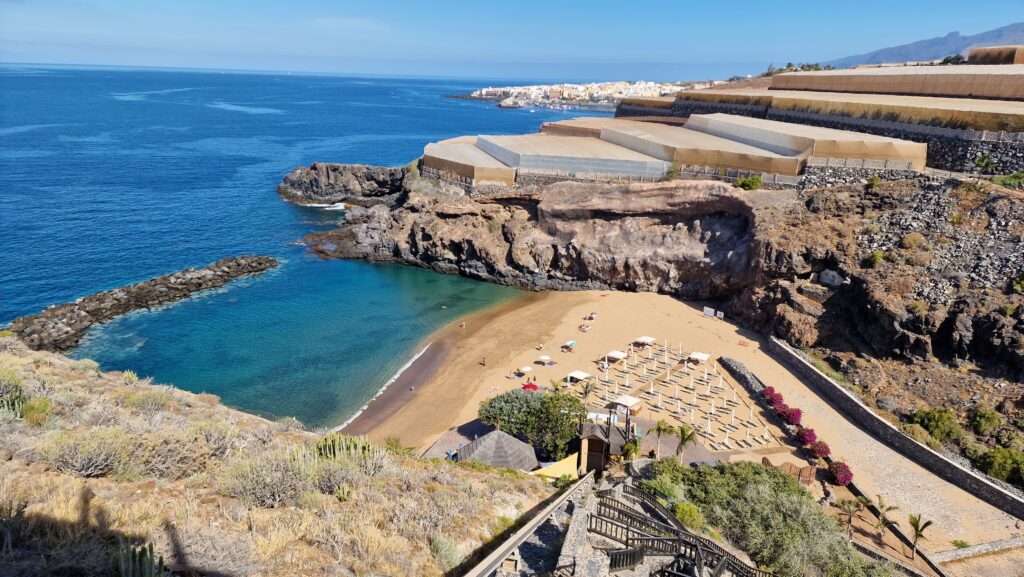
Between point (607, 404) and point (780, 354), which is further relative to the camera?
point (780, 354)

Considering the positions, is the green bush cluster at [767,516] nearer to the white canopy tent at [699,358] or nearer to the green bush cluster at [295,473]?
the green bush cluster at [295,473]

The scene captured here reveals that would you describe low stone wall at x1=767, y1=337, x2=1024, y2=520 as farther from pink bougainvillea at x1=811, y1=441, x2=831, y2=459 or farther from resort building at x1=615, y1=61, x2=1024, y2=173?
resort building at x1=615, y1=61, x2=1024, y2=173

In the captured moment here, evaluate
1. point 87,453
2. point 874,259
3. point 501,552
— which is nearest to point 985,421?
point 874,259

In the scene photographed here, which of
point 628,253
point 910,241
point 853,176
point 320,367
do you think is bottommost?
point 320,367

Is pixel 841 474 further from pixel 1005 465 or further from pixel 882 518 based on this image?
pixel 1005 465

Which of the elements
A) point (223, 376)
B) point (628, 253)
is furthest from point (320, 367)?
point (628, 253)

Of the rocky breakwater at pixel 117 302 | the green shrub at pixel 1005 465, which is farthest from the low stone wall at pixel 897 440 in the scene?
the rocky breakwater at pixel 117 302

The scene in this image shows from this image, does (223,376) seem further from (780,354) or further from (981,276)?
(981,276)
